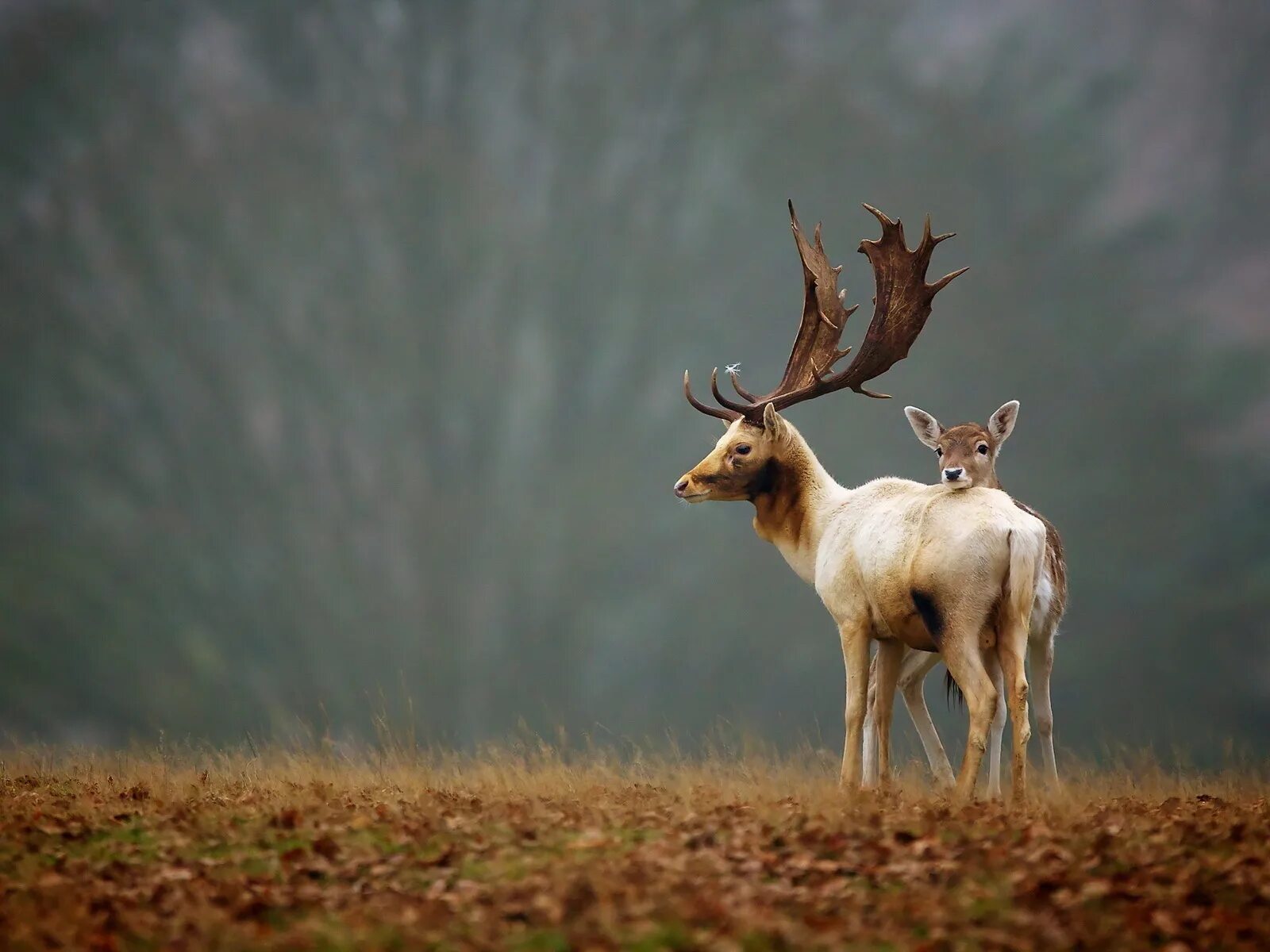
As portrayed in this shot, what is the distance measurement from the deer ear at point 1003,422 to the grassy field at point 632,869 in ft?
10.6

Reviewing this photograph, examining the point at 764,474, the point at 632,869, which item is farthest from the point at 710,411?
the point at 632,869

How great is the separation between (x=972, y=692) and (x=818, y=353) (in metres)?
4.64

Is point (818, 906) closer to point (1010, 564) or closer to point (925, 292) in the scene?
point (1010, 564)

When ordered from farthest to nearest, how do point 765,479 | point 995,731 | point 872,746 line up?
point 765,479
point 872,746
point 995,731

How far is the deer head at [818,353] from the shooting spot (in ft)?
40.0

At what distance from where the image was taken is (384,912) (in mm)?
6340

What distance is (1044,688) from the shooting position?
1141 cm

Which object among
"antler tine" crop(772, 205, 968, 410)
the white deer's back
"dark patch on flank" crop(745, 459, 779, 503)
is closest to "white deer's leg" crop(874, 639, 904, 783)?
the white deer's back

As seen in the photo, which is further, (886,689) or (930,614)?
(886,689)

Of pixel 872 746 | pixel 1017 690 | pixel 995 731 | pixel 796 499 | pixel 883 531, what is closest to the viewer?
pixel 1017 690

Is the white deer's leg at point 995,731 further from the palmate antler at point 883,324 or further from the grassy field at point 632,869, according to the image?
the palmate antler at point 883,324

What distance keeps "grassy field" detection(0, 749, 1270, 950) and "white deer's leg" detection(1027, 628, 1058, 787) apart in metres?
0.87

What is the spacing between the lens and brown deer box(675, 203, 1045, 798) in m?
9.91

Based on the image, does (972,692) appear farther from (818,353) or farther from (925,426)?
(818,353)
